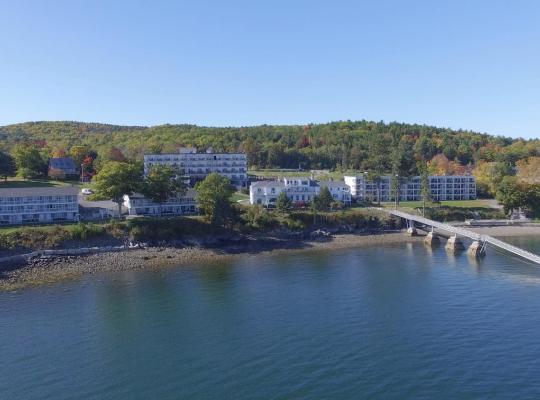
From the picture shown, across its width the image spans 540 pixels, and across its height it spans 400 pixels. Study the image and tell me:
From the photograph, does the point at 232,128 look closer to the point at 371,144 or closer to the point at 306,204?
the point at 371,144

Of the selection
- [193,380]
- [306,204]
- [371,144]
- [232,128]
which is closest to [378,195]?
[306,204]

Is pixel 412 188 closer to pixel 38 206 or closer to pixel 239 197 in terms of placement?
pixel 239 197

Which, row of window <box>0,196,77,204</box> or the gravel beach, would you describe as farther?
row of window <box>0,196,77,204</box>

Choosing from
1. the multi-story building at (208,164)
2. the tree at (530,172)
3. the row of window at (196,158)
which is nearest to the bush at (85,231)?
the row of window at (196,158)

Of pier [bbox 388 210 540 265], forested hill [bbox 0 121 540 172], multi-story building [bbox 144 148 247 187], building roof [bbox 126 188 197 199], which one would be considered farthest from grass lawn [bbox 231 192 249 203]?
forested hill [bbox 0 121 540 172]

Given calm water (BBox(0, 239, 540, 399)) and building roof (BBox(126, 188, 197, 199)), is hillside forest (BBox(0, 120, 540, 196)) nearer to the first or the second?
building roof (BBox(126, 188, 197, 199))

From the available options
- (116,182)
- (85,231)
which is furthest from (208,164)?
(85,231)

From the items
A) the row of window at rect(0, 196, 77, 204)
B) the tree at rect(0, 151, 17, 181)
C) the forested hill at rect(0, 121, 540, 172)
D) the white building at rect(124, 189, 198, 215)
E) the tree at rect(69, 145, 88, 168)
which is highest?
the forested hill at rect(0, 121, 540, 172)
